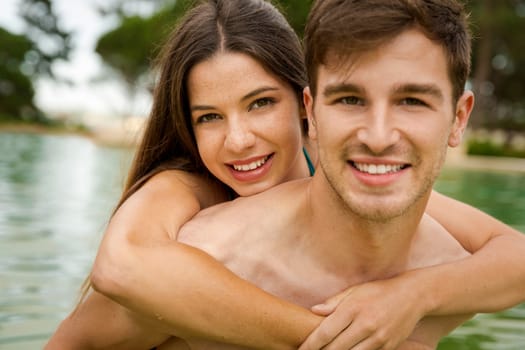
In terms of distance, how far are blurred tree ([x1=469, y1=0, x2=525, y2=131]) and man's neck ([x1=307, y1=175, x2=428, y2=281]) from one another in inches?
1039

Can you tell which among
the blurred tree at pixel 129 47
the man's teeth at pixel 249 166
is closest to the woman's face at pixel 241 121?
the man's teeth at pixel 249 166

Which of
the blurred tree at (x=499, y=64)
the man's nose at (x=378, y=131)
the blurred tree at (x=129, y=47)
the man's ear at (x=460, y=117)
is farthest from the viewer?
the blurred tree at (x=129, y=47)

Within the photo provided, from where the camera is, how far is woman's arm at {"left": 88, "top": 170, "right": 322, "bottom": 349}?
2.67m

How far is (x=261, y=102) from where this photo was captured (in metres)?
3.70

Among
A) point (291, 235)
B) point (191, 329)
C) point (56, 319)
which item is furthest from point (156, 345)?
point (56, 319)

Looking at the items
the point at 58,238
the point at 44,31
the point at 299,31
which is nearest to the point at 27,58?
the point at 44,31

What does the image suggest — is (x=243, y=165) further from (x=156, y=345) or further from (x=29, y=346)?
(x=29, y=346)

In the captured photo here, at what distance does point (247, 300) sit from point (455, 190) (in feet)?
40.4

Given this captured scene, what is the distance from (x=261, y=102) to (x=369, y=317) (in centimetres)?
141

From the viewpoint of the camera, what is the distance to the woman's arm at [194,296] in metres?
2.67

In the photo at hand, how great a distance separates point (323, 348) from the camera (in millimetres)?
2725

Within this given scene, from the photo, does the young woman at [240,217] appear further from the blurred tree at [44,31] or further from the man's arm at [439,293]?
the blurred tree at [44,31]

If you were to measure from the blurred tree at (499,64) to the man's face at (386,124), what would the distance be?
26594 millimetres

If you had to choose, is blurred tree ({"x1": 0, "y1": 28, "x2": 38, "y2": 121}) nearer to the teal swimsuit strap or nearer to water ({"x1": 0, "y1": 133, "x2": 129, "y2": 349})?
water ({"x1": 0, "y1": 133, "x2": 129, "y2": 349})
